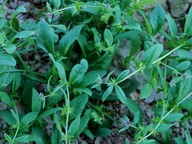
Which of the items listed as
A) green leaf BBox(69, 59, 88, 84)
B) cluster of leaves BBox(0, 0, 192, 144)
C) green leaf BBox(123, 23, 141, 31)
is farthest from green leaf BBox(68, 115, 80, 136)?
green leaf BBox(123, 23, 141, 31)

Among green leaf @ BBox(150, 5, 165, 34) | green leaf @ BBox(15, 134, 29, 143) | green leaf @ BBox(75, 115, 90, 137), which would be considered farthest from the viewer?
green leaf @ BBox(150, 5, 165, 34)

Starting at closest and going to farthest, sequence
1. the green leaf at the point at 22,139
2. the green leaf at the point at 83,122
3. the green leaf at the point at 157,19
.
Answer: the green leaf at the point at 22,139
the green leaf at the point at 83,122
the green leaf at the point at 157,19

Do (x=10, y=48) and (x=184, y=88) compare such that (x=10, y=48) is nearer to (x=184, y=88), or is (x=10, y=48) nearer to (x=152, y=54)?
(x=152, y=54)

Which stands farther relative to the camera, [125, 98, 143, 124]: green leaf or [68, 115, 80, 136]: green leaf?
[125, 98, 143, 124]: green leaf

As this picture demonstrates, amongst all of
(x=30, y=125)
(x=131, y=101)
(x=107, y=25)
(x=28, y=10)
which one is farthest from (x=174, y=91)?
(x=28, y=10)

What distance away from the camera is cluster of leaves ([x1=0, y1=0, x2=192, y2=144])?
140 centimetres

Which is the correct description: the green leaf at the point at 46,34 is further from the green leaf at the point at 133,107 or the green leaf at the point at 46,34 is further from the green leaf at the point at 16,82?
the green leaf at the point at 133,107

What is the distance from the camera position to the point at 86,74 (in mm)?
1511

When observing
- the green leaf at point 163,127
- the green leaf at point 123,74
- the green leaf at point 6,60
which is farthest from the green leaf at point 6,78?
the green leaf at point 163,127

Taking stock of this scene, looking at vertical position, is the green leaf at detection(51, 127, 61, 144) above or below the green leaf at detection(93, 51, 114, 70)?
below

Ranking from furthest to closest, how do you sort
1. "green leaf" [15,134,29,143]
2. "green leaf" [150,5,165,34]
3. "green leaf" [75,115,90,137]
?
"green leaf" [150,5,165,34], "green leaf" [75,115,90,137], "green leaf" [15,134,29,143]

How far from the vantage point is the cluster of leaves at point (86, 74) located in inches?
55.1

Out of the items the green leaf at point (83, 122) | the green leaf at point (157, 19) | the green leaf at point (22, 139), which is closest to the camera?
the green leaf at point (22, 139)

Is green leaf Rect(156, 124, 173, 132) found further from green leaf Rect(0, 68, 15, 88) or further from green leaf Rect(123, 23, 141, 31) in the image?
green leaf Rect(0, 68, 15, 88)
